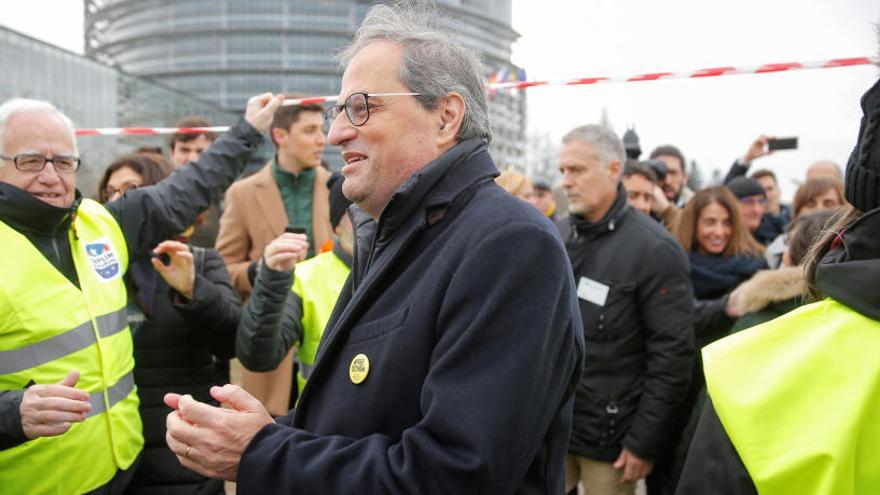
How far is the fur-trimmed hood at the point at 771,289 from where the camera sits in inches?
112

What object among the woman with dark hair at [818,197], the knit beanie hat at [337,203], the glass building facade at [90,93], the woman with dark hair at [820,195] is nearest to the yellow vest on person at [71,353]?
the knit beanie hat at [337,203]

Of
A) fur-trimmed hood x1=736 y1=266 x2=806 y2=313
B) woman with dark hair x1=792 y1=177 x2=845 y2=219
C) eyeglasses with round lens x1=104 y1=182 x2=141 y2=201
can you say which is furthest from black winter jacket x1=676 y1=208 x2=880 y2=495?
woman with dark hair x1=792 y1=177 x2=845 y2=219

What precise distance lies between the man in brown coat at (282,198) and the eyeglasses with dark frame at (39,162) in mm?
1828

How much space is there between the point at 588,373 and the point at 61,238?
2.52 meters

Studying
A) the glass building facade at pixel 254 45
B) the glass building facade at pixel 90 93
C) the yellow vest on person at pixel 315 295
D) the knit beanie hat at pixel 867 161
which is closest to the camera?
the knit beanie hat at pixel 867 161

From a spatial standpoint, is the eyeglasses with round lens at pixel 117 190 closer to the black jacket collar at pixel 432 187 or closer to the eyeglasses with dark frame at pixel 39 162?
the eyeglasses with dark frame at pixel 39 162

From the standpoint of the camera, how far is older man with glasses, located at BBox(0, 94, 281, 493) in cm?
222

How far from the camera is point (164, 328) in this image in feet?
10.3

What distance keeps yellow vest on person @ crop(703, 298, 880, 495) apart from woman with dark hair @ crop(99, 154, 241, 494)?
2.39 metres

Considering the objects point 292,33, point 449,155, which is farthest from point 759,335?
point 292,33

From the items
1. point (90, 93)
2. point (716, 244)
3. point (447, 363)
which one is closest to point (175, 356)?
point (447, 363)

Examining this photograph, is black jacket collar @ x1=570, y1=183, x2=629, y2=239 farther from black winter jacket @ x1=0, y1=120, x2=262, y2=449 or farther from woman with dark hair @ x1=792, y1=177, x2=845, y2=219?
woman with dark hair @ x1=792, y1=177, x2=845, y2=219

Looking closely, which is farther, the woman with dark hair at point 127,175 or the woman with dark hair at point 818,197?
the woman with dark hair at point 818,197

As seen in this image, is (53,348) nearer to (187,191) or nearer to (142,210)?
(142,210)
